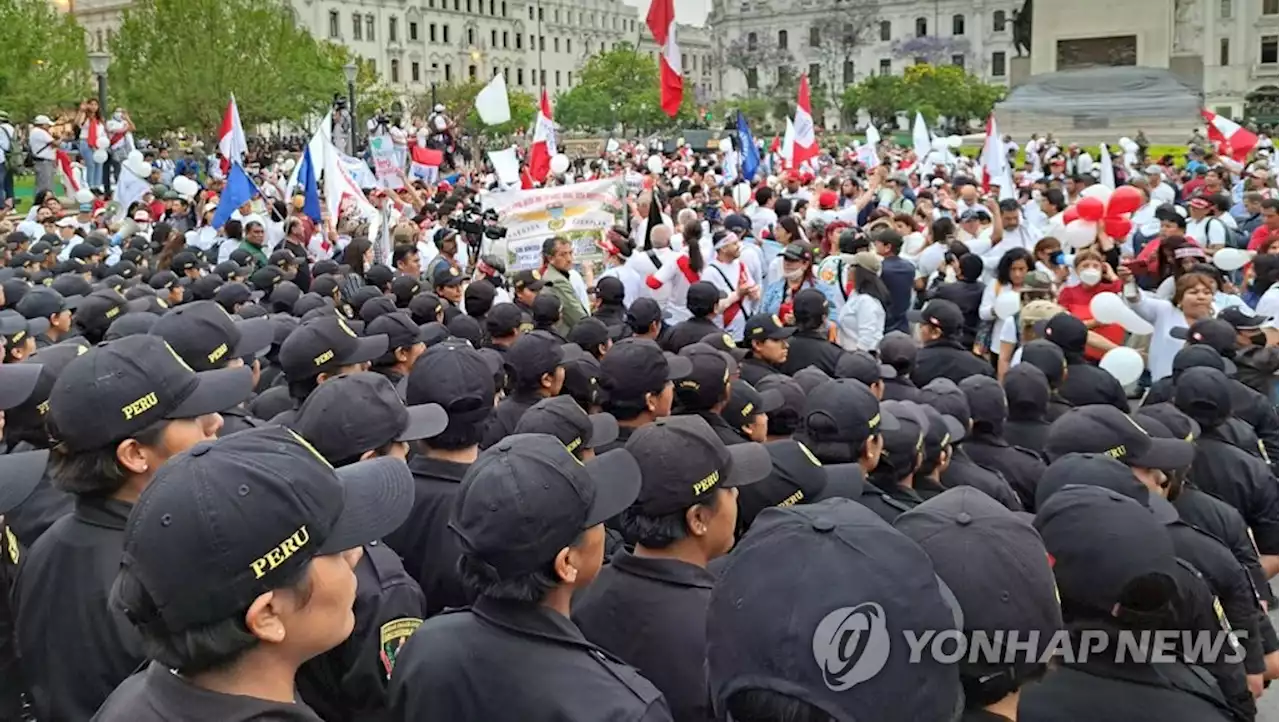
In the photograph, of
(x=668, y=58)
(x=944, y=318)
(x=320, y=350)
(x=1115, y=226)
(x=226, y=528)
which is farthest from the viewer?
(x=668, y=58)

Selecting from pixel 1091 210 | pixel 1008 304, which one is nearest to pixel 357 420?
pixel 1008 304

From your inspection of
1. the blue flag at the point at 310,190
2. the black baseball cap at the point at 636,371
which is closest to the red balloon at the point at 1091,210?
the black baseball cap at the point at 636,371

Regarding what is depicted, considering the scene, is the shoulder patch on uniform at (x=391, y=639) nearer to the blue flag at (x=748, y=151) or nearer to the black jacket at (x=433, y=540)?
the black jacket at (x=433, y=540)

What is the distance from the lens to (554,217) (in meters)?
13.0

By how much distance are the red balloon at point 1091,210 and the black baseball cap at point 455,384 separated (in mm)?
8706

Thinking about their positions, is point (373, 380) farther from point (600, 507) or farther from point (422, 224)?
point (422, 224)

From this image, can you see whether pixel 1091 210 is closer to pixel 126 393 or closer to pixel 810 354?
pixel 810 354

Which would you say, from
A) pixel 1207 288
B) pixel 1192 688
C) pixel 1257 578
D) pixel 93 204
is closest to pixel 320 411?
pixel 1192 688

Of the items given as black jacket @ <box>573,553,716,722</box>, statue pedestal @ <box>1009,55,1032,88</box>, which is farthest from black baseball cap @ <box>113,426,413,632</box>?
statue pedestal @ <box>1009,55,1032,88</box>

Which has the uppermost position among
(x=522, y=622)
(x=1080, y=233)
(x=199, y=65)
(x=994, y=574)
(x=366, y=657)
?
(x=199, y=65)

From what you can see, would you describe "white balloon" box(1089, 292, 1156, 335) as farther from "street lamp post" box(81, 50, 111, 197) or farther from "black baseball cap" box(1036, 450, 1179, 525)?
"street lamp post" box(81, 50, 111, 197)

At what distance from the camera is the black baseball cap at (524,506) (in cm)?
335

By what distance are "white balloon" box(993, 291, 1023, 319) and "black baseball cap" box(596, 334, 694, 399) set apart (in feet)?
15.1

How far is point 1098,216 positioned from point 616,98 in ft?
293
